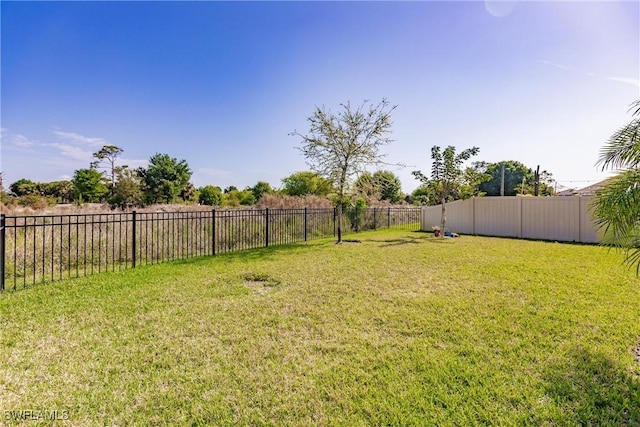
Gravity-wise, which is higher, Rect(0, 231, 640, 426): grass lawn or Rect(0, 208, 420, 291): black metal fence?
Rect(0, 208, 420, 291): black metal fence

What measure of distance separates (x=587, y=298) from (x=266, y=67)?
9.72m

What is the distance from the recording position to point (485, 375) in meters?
2.34

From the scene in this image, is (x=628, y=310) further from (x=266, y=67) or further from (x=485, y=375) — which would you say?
(x=266, y=67)

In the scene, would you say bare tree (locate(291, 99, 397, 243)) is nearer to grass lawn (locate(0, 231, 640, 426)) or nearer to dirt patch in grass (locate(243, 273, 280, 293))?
dirt patch in grass (locate(243, 273, 280, 293))

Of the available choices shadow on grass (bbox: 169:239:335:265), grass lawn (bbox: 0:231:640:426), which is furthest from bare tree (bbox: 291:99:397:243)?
grass lawn (bbox: 0:231:640:426)

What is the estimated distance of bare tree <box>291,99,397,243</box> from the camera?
34.3ft

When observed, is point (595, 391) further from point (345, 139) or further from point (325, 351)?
point (345, 139)

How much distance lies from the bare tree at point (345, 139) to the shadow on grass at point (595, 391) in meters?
8.13

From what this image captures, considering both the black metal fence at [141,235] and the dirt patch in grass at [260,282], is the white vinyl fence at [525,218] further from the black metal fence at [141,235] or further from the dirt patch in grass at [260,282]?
the dirt patch in grass at [260,282]

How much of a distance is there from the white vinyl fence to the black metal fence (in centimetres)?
422

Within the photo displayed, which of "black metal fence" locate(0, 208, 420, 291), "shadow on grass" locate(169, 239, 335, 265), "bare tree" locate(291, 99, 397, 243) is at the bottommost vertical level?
"shadow on grass" locate(169, 239, 335, 265)

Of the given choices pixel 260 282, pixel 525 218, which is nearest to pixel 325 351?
pixel 260 282

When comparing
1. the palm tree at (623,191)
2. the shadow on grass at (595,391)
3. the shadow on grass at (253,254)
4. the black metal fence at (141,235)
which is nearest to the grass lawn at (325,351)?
the shadow on grass at (595,391)

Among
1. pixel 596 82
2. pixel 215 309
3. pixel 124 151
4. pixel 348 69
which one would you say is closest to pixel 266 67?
pixel 348 69
